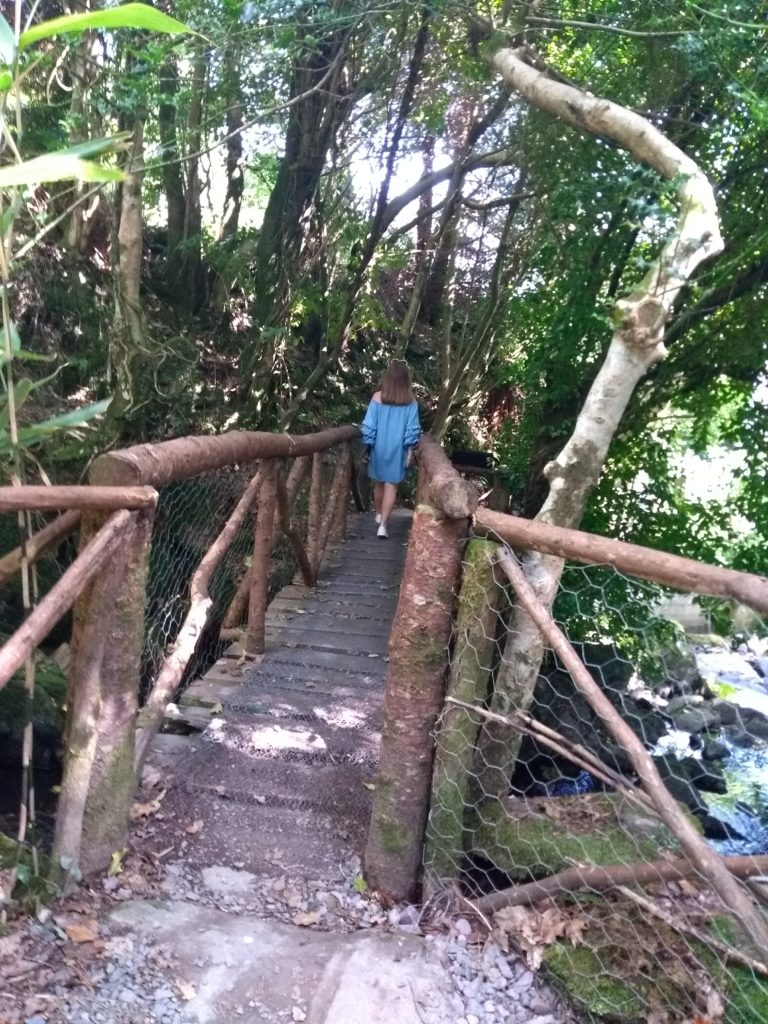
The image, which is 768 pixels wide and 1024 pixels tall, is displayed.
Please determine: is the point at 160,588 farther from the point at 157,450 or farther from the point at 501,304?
the point at 501,304

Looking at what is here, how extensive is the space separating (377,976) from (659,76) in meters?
4.58

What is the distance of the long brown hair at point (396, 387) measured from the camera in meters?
6.21

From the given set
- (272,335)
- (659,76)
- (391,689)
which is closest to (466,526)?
(391,689)

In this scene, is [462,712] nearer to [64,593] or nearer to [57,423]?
[64,593]

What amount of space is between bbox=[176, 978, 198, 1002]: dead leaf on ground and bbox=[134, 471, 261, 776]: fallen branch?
29.3 inches

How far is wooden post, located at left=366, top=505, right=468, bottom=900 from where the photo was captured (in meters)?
2.46

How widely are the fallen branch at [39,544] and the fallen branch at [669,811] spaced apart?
50.3 inches

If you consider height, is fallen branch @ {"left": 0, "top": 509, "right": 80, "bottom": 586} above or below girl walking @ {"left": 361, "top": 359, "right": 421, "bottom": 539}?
above

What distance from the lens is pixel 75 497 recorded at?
1.99 m

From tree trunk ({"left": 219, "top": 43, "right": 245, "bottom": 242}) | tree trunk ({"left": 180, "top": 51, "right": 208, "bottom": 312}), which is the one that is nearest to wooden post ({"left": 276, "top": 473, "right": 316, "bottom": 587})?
tree trunk ({"left": 219, "top": 43, "right": 245, "bottom": 242})

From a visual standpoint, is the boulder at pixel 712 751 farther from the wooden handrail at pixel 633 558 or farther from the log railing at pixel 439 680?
the wooden handrail at pixel 633 558

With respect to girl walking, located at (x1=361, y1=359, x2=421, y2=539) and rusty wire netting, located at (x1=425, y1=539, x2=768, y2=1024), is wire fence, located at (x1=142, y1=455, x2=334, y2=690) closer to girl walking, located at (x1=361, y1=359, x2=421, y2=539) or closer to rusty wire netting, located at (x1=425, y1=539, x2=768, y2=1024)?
girl walking, located at (x1=361, y1=359, x2=421, y2=539)

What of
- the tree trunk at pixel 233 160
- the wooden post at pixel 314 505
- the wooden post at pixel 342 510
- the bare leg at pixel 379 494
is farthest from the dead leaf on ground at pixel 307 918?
the tree trunk at pixel 233 160

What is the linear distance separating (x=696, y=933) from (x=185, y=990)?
1.22m
